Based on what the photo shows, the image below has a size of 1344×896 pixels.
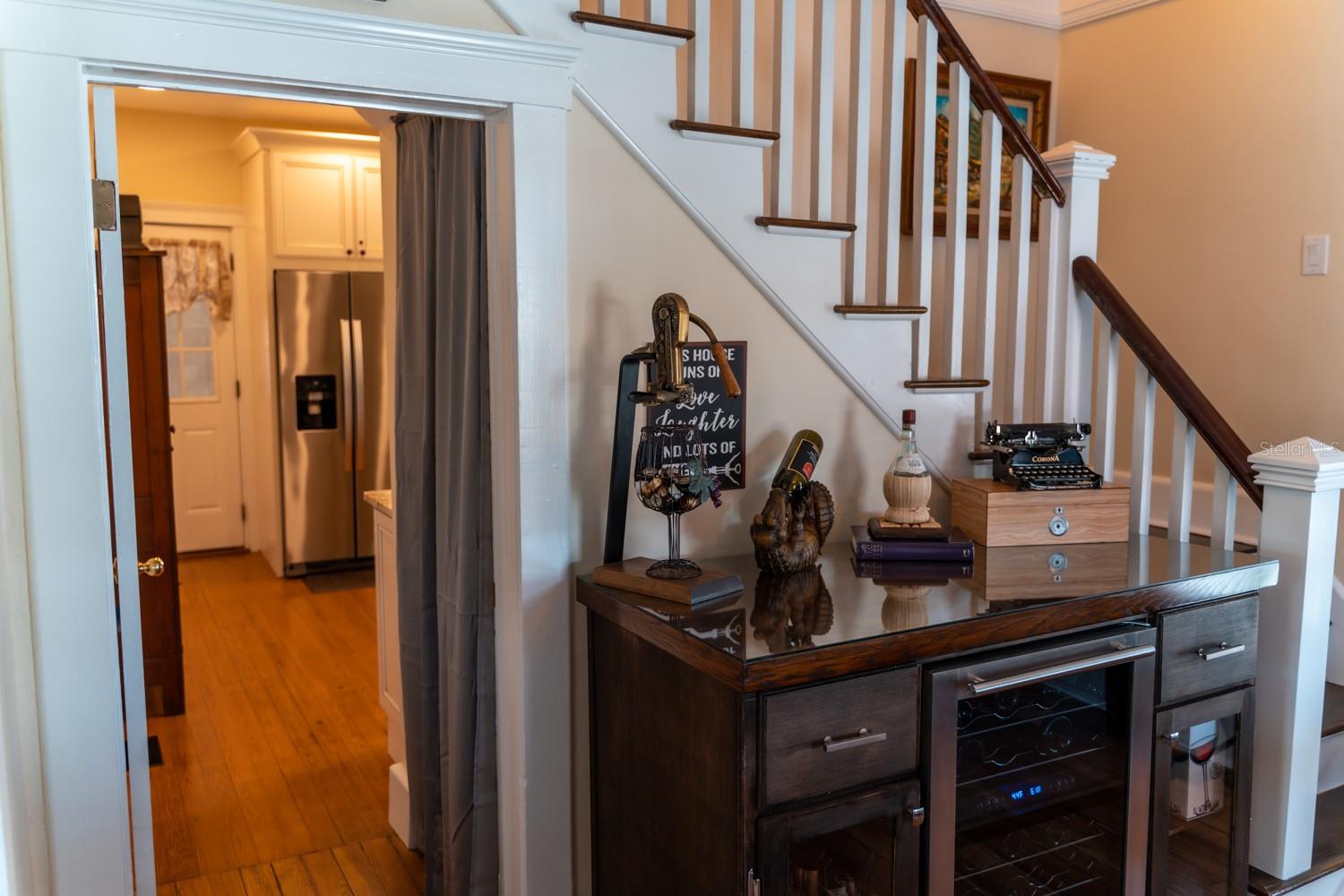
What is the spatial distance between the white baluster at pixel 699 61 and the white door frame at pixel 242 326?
479 cm

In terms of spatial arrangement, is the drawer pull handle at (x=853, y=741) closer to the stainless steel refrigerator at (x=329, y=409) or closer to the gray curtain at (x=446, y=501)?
the gray curtain at (x=446, y=501)

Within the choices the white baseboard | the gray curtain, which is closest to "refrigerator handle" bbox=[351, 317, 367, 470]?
the white baseboard

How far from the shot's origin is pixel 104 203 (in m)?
1.72

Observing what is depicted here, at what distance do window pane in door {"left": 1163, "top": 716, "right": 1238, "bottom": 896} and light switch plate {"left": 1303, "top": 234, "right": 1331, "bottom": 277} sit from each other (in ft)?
5.54

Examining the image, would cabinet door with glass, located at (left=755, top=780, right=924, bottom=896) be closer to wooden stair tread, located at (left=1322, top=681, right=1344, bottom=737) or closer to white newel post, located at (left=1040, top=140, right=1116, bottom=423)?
white newel post, located at (left=1040, top=140, right=1116, bottom=423)

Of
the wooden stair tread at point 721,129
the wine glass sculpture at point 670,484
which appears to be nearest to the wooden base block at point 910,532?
the wine glass sculpture at point 670,484

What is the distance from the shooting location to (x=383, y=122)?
8.86ft

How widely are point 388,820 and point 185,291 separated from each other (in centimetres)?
430

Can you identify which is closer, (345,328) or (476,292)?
(476,292)

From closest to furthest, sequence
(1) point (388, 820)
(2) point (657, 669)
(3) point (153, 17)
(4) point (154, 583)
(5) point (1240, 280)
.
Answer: (3) point (153, 17) < (2) point (657, 669) < (1) point (388, 820) < (5) point (1240, 280) < (4) point (154, 583)

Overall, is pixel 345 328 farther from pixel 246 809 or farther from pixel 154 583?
pixel 246 809

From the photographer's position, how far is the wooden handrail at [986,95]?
248 centimetres

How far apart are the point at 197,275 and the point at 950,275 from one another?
16.8ft

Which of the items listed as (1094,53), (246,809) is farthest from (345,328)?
(1094,53)
